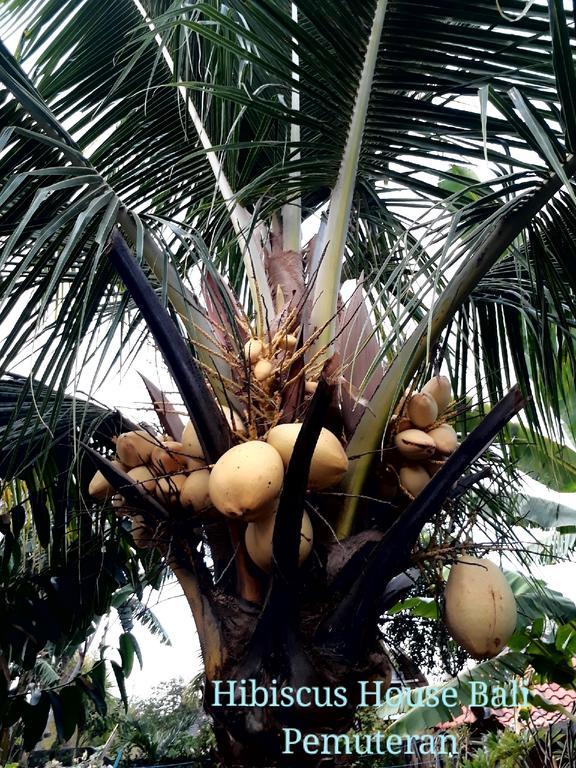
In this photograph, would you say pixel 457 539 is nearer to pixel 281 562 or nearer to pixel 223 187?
pixel 281 562

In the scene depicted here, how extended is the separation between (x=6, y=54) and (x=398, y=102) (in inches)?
36.7

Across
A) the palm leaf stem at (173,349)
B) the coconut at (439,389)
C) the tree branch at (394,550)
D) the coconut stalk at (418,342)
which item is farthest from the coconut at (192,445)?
the coconut at (439,389)

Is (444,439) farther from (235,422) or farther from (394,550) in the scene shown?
(235,422)

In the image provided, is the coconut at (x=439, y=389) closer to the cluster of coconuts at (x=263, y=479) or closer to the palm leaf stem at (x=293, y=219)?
the cluster of coconuts at (x=263, y=479)

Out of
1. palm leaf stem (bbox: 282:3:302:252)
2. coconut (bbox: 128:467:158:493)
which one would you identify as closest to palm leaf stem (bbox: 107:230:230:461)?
coconut (bbox: 128:467:158:493)

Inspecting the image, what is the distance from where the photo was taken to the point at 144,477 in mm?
1572

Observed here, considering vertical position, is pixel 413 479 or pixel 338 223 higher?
pixel 338 223

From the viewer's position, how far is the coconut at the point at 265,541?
135 cm

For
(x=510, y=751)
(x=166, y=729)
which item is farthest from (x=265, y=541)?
(x=166, y=729)

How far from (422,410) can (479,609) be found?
44 centimetres

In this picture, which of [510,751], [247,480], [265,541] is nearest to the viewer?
[247,480]

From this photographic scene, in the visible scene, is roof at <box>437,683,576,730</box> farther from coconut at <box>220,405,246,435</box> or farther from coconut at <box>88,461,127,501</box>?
coconut at <box>220,405,246,435</box>

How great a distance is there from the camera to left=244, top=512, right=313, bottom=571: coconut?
1.35 meters

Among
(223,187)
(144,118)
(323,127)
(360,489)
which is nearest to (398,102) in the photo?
(323,127)
